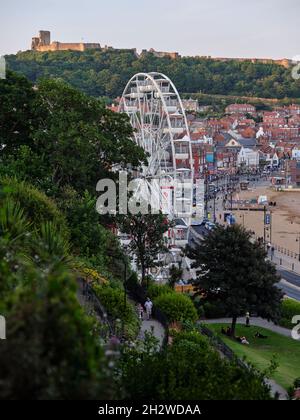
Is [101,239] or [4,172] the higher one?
[4,172]

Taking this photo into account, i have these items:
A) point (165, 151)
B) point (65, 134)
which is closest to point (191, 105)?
point (165, 151)

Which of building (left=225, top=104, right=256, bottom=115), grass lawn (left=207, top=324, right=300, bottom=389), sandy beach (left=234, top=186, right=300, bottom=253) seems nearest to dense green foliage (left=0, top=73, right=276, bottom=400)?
grass lawn (left=207, top=324, right=300, bottom=389)

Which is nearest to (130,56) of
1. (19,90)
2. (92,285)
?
(19,90)

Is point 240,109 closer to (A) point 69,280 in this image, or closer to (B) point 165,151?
(B) point 165,151

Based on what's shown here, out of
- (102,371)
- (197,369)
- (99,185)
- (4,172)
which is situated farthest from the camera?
(99,185)

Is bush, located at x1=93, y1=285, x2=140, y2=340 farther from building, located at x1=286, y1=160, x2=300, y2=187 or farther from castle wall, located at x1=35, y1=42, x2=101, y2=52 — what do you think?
castle wall, located at x1=35, y1=42, x2=101, y2=52
